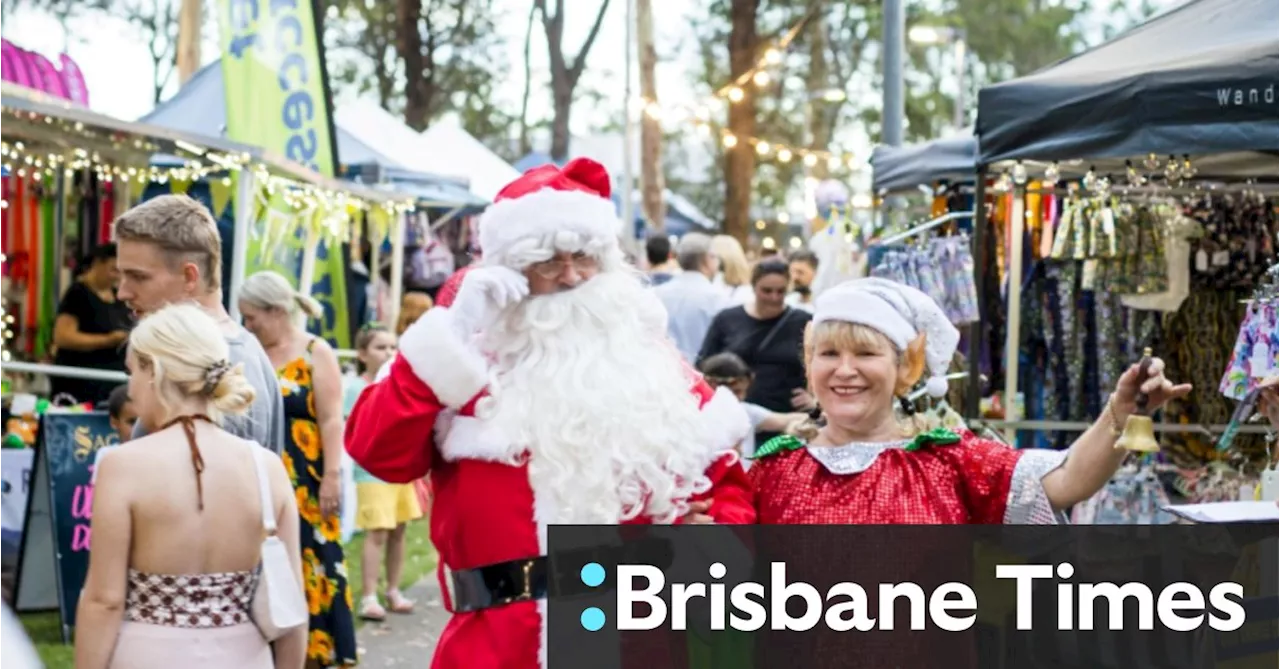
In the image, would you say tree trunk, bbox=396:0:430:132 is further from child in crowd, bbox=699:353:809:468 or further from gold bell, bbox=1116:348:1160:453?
gold bell, bbox=1116:348:1160:453

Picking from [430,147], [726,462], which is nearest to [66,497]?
[726,462]

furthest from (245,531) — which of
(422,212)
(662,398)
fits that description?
(422,212)

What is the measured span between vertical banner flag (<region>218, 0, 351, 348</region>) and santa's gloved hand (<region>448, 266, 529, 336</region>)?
17.5 ft

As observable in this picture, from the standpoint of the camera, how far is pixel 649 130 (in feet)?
79.5

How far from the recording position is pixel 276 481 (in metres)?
3.79

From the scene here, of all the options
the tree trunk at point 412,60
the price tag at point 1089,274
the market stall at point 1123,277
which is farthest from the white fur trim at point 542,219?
the tree trunk at point 412,60

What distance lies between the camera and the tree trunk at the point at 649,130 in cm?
2383

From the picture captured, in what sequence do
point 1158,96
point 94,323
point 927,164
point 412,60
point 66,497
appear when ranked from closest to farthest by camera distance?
point 1158,96
point 66,497
point 927,164
point 94,323
point 412,60

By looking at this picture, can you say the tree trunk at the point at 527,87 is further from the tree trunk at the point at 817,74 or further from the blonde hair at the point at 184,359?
the blonde hair at the point at 184,359

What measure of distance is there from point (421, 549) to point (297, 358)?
5.15 m

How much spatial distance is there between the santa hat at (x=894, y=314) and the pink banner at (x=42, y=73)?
16.7 ft

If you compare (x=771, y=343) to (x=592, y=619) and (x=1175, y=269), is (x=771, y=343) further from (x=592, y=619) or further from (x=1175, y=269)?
(x=592, y=619)

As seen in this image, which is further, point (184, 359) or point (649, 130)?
point (649, 130)

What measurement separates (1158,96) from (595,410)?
2.79 m
